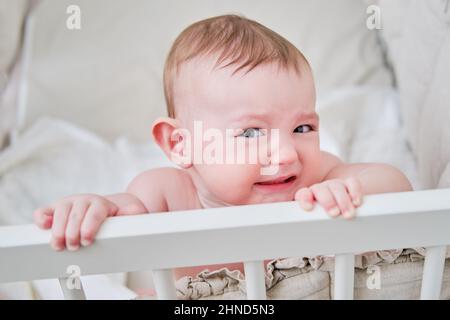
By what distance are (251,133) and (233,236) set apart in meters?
0.18

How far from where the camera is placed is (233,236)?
504 millimetres

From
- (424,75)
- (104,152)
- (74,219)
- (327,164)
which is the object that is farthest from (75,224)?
(104,152)

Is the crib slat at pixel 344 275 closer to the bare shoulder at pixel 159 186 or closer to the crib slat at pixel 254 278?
the crib slat at pixel 254 278

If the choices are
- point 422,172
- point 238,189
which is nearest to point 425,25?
point 422,172

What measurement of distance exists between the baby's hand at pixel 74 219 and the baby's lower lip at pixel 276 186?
0.17 meters

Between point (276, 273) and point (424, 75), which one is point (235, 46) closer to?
point (276, 273)

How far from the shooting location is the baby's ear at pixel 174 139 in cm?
72

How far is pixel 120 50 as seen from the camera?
1.38m

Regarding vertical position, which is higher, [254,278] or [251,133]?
[251,133]

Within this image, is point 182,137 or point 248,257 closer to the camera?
point 248,257

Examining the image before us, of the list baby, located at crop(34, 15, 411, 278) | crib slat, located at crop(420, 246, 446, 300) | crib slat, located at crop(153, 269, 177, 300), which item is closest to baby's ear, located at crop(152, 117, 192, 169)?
baby, located at crop(34, 15, 411, 278)

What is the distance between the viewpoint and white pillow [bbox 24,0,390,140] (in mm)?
1266

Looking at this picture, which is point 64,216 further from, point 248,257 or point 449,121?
point 449,121

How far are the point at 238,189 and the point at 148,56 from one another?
2.48 ft
